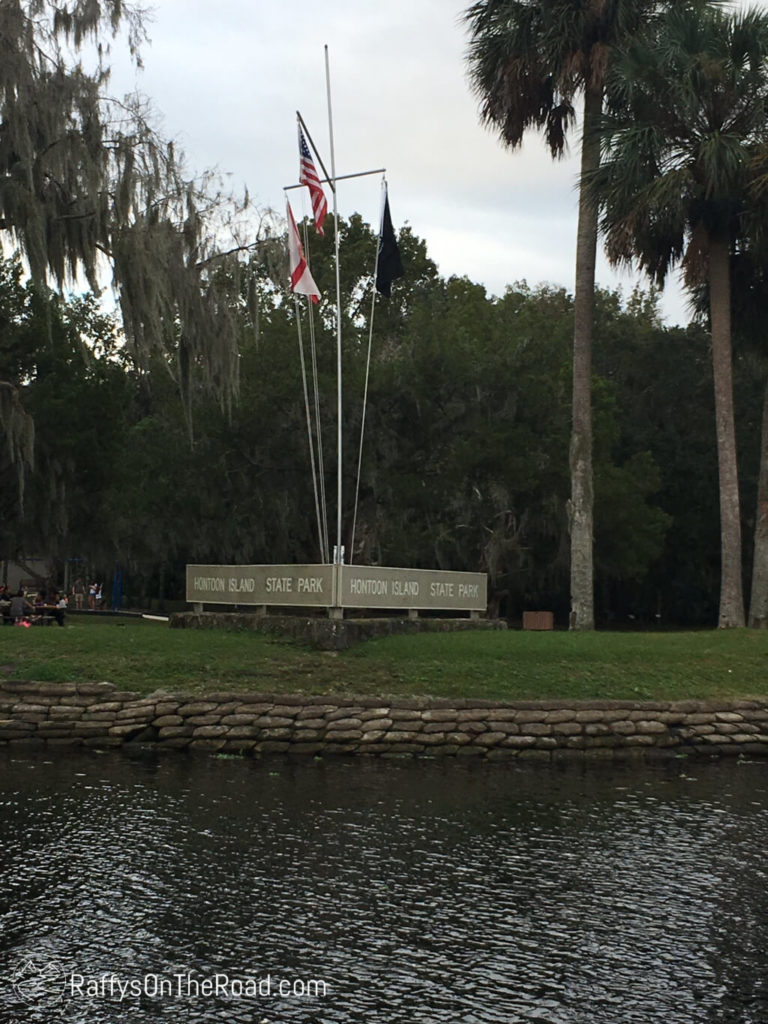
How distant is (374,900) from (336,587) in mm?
12031

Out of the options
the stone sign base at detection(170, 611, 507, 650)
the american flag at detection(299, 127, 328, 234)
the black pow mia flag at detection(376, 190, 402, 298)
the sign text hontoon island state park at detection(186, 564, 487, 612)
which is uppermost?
the american flag at detection(299, 127, 328, 234)

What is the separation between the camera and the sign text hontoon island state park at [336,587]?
2153 cm

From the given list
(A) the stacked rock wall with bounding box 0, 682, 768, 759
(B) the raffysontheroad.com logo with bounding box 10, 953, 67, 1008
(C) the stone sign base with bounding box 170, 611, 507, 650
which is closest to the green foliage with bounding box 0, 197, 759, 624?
(C) the stone sign base with bounding box 170, 611, 507, 650

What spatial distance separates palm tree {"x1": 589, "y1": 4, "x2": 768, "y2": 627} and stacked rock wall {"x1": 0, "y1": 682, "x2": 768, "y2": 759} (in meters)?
9.22

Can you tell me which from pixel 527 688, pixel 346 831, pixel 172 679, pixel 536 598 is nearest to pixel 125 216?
pixel 172 679

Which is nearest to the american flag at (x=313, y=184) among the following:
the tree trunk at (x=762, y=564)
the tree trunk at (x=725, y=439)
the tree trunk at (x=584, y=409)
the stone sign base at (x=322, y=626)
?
the tree trunk at (x=584, y=409)

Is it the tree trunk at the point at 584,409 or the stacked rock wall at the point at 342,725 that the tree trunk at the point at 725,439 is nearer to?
the tree trunk at the point at 584,409

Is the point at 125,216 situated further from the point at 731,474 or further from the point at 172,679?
the point at 731,474

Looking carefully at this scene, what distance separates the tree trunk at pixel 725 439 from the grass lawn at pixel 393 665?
444 cm

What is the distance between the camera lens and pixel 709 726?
18625mm

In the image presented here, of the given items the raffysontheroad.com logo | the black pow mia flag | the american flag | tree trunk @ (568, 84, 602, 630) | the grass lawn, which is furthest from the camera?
tree trunk @ (568, 84, 602, 630)

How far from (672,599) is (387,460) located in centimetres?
1941

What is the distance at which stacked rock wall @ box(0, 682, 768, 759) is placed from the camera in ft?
56.4

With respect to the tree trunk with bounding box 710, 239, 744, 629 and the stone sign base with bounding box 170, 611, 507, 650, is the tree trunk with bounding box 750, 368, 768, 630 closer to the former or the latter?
the tree trunk with bounding box 710, 239, 744, 629
